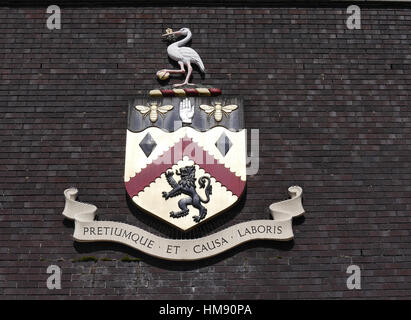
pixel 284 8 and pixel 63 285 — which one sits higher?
pixel 284 8

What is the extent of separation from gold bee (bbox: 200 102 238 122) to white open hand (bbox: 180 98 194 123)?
0.25 meters

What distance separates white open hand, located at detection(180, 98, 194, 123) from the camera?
1809 cm

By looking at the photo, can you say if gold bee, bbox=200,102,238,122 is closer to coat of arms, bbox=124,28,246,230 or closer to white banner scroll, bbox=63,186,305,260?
coat of arms, bbox=124,28,246,230

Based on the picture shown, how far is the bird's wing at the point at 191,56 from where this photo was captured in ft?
61.4

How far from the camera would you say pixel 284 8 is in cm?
1958

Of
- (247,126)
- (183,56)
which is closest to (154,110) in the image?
(183,56)

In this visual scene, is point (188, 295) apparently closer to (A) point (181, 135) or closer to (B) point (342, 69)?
(A) point (181, 135)

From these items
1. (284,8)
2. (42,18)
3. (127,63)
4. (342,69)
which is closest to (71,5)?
(42,18)

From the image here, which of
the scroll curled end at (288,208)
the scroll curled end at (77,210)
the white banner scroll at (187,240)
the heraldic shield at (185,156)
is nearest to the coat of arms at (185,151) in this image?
the heraldic shield at (185,156)

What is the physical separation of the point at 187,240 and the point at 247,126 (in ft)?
9.80

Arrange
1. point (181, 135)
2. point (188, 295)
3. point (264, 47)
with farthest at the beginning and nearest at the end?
point (264, 47)
point (181, 135)
point (188, 295)

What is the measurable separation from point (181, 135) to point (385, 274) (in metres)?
5.02

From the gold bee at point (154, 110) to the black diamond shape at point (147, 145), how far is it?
0.47m

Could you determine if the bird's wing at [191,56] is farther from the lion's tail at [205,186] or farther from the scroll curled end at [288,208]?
the scroll curled end at [288,208]
